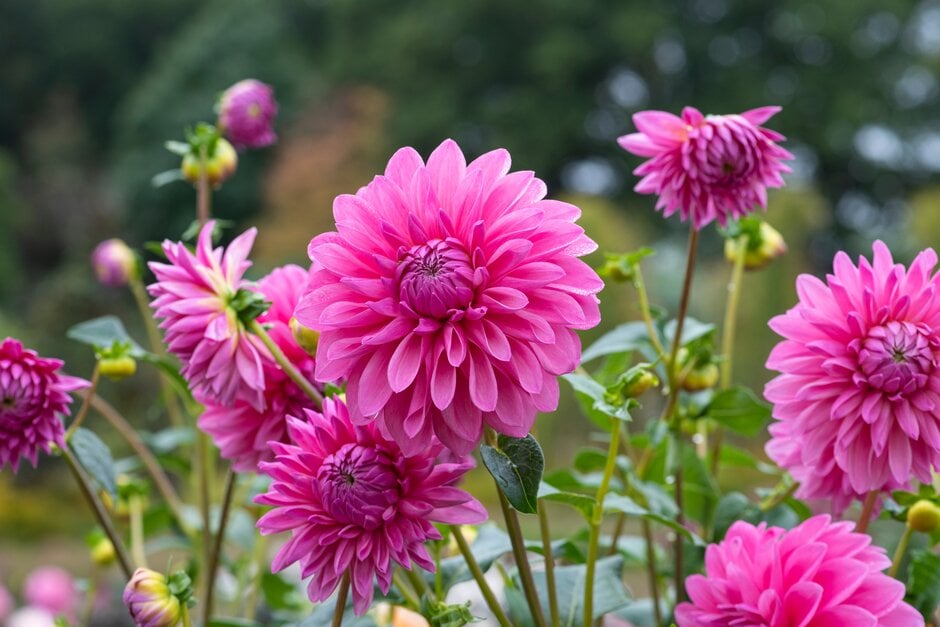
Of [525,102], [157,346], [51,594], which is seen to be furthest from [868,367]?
[525,102]

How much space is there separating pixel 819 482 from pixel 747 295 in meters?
4.27

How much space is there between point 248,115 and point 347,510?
0.99 feet

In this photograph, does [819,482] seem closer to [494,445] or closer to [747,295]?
[494,445]

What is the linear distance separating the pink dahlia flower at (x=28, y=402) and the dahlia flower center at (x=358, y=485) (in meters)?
0.13

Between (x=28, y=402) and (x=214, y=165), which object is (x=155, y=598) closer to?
(x=28, y=402)

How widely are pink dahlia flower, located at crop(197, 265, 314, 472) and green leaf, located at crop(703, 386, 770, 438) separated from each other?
192 millimetres

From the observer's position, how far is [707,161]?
39 centimetres

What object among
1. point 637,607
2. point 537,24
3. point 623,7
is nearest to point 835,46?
point 623,7

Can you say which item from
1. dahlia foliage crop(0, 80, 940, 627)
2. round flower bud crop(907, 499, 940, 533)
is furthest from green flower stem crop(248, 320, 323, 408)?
round flower bud crop(907, 499, 940, 533)

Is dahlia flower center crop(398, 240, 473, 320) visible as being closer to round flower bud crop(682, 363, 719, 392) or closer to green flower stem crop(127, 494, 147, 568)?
round flower bud crop(682, 363, 719, 392)

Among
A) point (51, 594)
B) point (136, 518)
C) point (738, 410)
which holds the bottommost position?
point (51, 594)

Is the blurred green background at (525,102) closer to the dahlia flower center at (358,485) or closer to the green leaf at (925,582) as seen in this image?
the green leaf at (925,582)

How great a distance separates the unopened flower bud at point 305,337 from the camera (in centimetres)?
37

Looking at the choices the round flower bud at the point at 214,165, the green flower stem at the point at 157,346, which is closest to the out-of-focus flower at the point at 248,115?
the round flower bud at the point at 214,165
